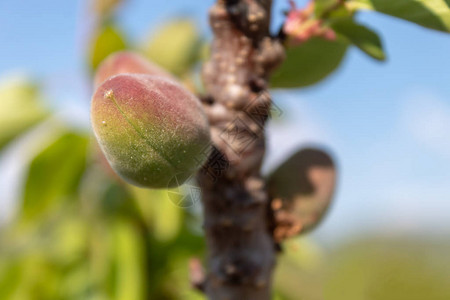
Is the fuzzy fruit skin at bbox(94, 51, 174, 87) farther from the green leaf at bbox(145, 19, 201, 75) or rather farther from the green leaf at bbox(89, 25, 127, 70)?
the green leaf at bbox(145, 19, 201, 75)

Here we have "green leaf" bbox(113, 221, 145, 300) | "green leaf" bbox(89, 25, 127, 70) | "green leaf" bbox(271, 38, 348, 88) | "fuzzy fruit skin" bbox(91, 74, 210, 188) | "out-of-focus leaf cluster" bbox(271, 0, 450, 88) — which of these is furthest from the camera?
"green leaf" bbox(89, 25, 127, 70)

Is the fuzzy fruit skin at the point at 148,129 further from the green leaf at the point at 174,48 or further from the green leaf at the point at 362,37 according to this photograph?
the green leaf at the point at 174,48

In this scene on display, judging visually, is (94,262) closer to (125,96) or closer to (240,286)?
(240,286)

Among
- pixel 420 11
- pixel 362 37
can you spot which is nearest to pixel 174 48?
pixel 362 37

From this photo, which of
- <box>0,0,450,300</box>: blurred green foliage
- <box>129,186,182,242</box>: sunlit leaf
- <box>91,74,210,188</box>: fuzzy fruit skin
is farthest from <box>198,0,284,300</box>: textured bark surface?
<box>129,186,182,242</box>: sunlit leaf

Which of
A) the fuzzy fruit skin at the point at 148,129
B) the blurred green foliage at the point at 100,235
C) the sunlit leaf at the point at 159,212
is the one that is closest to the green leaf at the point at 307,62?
the fuzzy fruit skin at the point at 148,129
